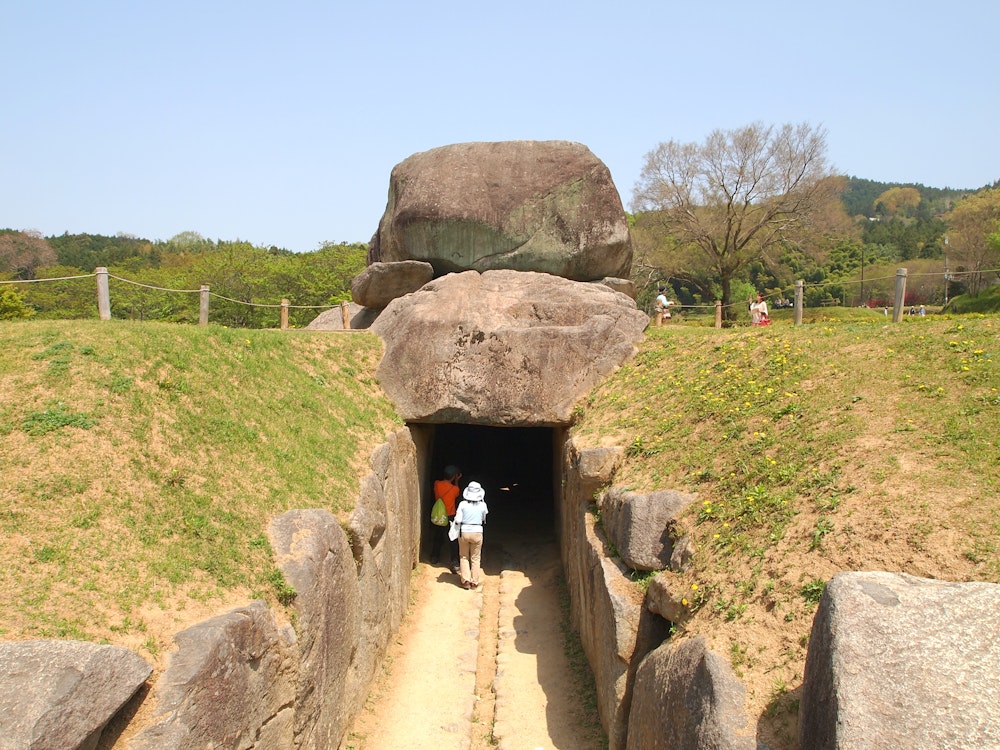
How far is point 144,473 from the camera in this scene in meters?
7.73

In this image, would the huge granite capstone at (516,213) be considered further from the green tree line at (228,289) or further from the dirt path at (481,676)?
the green tree line at (228,289)

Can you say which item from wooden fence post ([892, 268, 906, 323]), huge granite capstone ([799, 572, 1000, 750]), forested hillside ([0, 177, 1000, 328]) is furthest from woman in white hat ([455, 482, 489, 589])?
forested hillside ([0, 177, 1000, 328])

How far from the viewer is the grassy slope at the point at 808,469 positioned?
6.29m

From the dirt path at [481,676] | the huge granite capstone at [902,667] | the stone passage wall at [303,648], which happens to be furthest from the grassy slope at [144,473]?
the huge granite capstone at [902,667]

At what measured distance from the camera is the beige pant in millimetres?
13258

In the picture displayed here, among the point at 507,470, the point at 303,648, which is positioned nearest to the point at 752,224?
the point at 507,470

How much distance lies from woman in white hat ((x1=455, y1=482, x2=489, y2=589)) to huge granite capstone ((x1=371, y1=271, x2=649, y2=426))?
4.47 feet

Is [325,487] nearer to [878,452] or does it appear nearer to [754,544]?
[754,544]

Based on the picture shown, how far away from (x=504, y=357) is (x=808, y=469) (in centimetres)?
677

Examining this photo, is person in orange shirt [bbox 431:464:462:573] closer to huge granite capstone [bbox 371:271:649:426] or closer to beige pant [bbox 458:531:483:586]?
beige pant [bbox 458:531:483:586]

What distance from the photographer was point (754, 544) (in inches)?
291

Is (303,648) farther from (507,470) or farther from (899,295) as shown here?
(507,470)

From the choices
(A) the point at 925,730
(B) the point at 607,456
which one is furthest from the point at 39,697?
(B) the point at 607,456

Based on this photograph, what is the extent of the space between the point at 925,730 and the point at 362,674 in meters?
6.78
